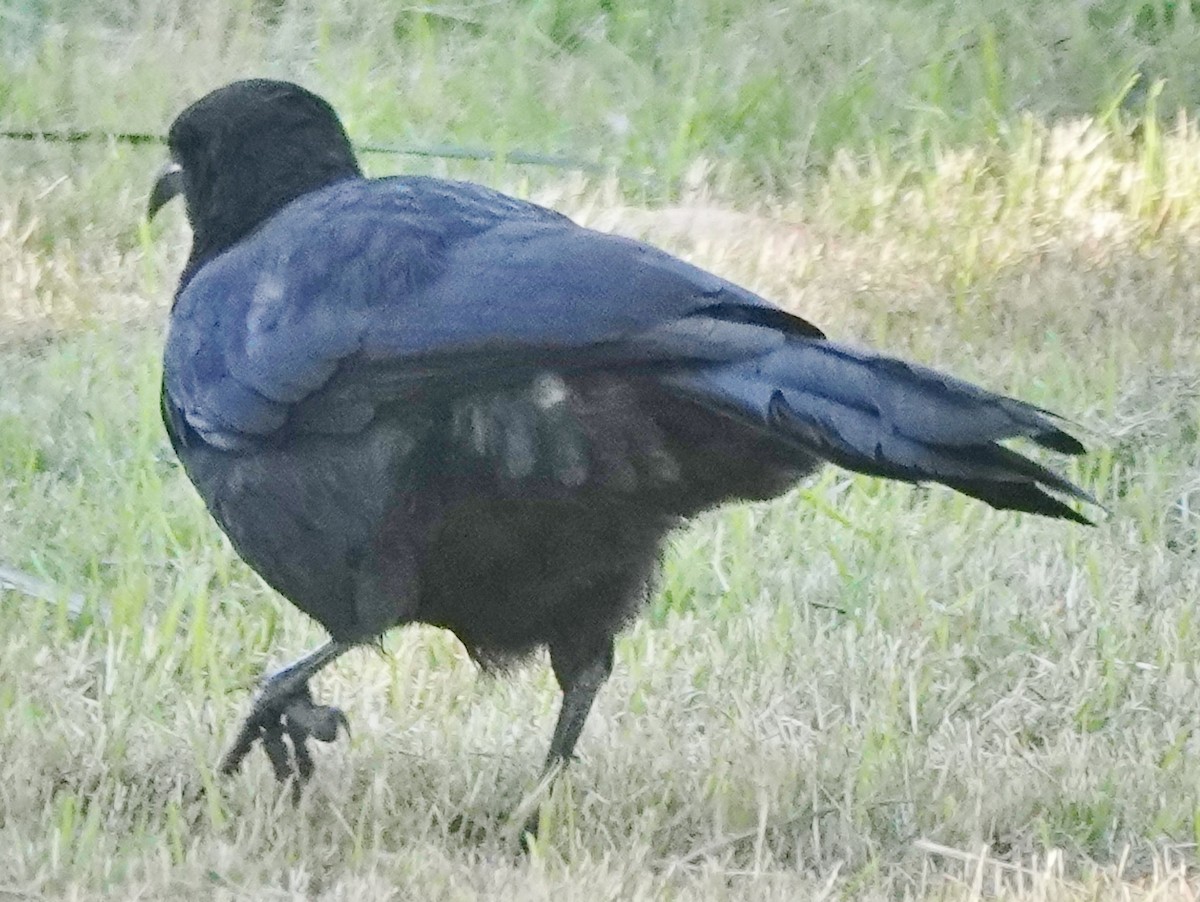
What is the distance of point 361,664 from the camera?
430 cm

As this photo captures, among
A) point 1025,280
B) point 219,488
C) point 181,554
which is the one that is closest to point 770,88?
point 1025,280

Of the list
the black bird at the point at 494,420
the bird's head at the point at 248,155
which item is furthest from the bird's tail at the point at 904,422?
the bird's head at the point at 248,155

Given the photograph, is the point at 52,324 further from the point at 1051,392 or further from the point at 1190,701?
the point at 1190,701

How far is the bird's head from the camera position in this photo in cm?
402

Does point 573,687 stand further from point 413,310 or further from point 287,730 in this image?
point 413,310

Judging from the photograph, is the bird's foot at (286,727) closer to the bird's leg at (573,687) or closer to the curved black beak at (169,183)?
the bird's leg at (573,687)

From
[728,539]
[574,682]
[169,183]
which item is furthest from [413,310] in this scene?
[728,539]

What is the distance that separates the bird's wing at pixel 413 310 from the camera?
3.20 metres

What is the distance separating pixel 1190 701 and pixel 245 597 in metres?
1.83

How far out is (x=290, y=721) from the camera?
146 inches

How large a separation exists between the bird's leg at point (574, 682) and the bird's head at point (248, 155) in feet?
3.06

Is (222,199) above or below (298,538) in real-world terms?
above

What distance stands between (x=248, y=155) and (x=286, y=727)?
1009 millimetres

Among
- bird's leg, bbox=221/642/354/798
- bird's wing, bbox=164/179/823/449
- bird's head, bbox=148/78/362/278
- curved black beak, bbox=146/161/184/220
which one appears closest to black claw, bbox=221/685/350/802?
bird's leg, bbox=221/642/354/798
